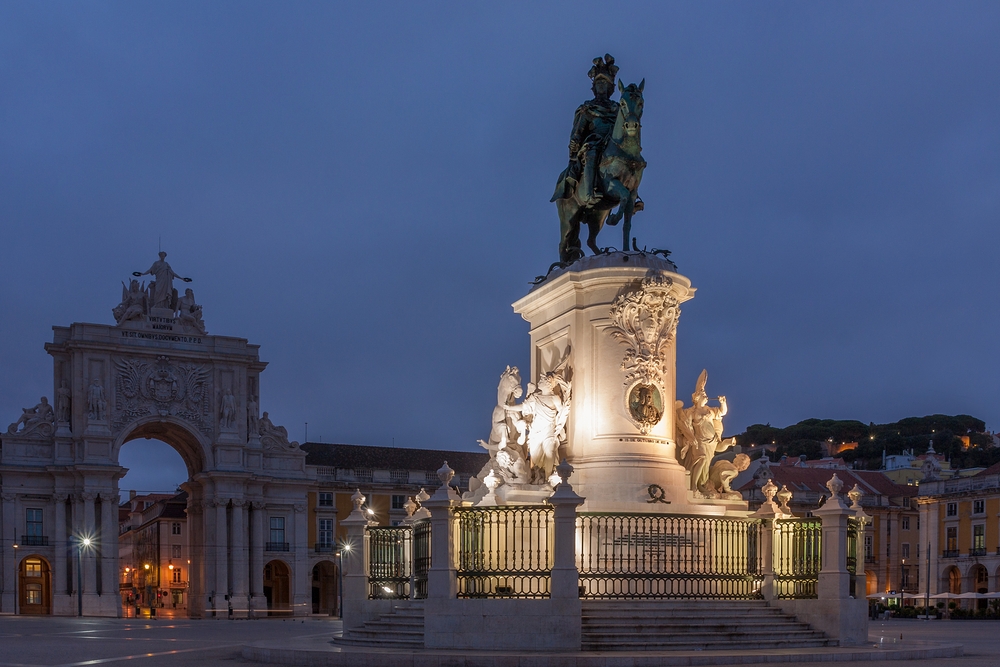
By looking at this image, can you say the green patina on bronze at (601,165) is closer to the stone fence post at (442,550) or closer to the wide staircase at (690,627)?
the stone fence post at (442,550)

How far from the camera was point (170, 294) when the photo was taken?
198 ft

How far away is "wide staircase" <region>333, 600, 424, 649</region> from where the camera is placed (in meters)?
13.6

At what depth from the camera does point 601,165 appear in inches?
640

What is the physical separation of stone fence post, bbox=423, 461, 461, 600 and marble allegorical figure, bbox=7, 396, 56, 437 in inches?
1839

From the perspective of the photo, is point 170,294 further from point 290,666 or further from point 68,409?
point 290,666

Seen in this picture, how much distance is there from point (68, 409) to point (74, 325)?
3.81 metres

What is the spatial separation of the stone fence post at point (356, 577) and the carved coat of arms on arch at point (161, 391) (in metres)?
43.4

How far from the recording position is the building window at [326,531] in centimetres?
6531

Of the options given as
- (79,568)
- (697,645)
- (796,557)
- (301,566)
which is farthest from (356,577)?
(301,566)

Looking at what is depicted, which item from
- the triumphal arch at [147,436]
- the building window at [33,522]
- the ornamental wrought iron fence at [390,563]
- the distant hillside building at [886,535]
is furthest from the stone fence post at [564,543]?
the distant hillside building at [886,535]

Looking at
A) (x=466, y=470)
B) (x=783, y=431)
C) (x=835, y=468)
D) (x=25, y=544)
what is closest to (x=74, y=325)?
(x=25, y=544)

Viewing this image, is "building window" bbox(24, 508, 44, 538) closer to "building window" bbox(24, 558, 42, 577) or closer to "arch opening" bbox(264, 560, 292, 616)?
"building window" bbox(24, 558, 42, 577)

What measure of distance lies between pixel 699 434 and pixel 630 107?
421cm

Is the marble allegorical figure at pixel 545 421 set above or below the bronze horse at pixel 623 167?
below
